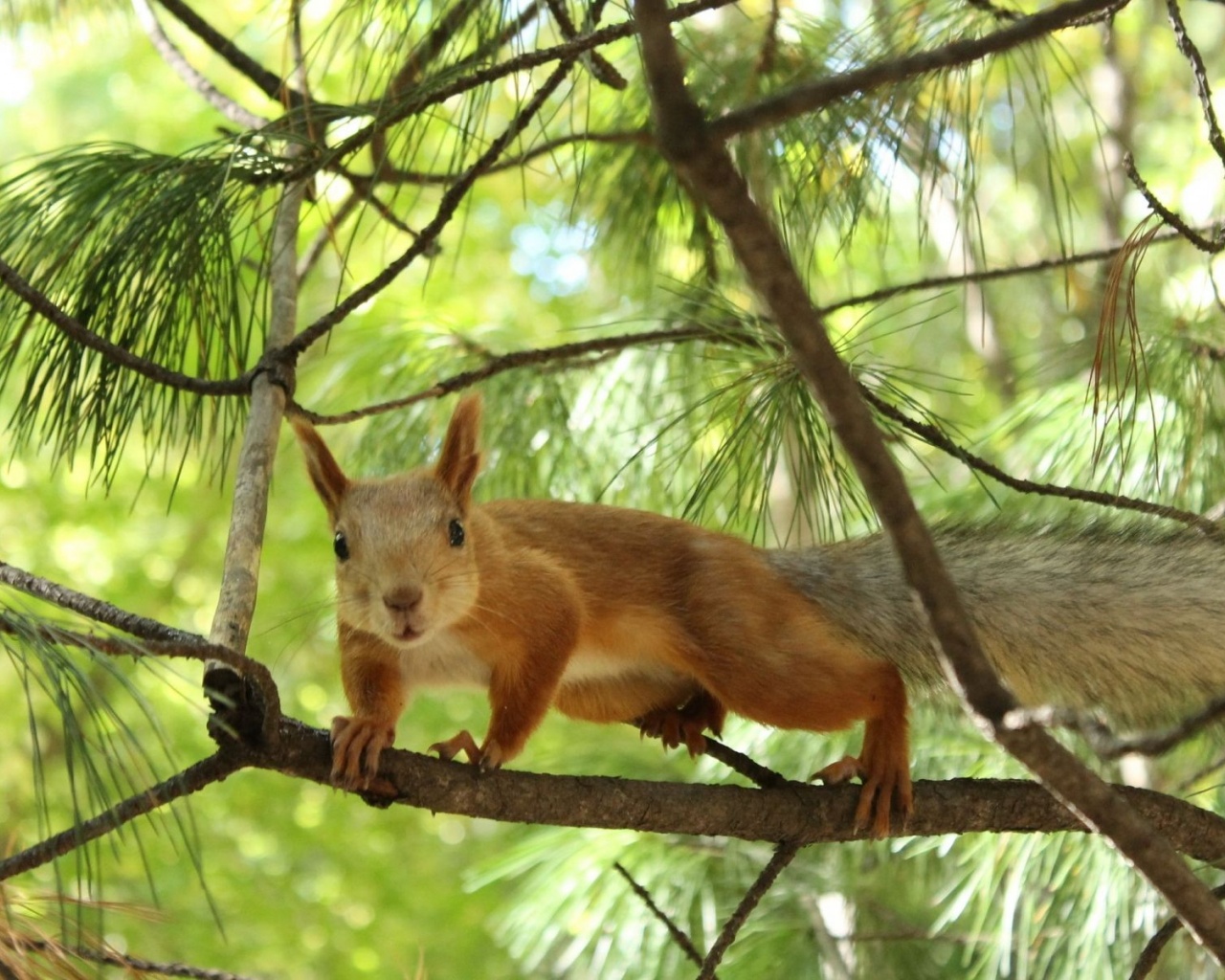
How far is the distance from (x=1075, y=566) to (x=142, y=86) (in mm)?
4507

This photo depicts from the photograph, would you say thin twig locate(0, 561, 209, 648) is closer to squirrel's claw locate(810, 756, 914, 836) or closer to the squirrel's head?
the squirrel's head

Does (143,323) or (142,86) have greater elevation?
(142,86)

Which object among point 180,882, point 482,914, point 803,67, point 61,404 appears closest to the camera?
point 61,404

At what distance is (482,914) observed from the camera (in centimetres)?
467

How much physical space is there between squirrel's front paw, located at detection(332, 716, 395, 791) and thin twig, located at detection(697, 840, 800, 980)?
0.39 meters

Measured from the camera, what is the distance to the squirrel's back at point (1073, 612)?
159 cm

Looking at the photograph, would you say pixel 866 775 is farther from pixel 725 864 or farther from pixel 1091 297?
pixel 1091 297

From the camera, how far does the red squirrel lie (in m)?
1.56

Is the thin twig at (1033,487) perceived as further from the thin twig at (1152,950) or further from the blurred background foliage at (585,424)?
the thin twig at (1152,950)

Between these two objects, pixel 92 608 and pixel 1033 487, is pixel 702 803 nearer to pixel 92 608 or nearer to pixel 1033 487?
pixel 1033 487

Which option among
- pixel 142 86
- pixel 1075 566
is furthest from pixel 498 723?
pixel 142 86

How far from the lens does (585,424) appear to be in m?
2.51

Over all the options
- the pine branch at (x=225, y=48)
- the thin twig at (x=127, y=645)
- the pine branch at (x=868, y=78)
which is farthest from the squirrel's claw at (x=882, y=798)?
the pine branch at (x=225, y=48)

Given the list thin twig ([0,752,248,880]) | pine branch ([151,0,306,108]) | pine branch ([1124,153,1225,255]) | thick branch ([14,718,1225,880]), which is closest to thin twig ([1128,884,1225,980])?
thick branch ([14,718,1225,880])
